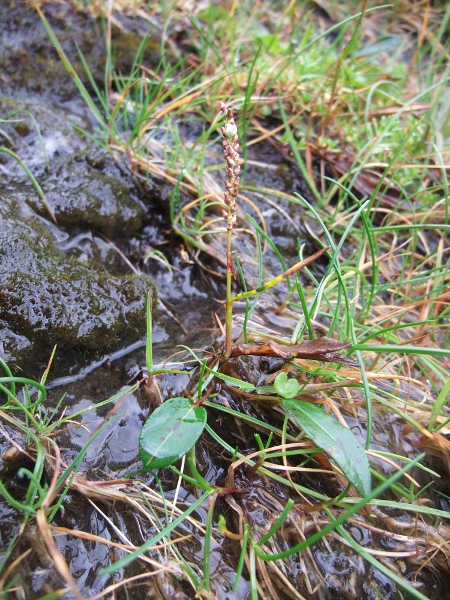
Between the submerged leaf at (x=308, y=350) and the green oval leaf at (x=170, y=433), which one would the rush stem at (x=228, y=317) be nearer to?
the submerged leaf at (x=308, y=350)

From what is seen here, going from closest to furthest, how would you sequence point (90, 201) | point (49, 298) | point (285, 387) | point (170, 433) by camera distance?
point (170, 433), point (285, 387), point (49, 298), point (90, 201)

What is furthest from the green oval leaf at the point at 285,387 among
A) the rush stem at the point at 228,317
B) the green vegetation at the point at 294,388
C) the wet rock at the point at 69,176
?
the wet rock at the point at 69,176

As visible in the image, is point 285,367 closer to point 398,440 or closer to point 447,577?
point 398,440

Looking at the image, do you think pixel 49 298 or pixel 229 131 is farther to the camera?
pixel 49 298

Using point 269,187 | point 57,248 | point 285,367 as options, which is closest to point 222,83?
point 269,187

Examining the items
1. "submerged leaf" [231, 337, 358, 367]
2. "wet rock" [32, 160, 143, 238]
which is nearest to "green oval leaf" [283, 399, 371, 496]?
"submerged leaf" [231, 337, 358, 367]

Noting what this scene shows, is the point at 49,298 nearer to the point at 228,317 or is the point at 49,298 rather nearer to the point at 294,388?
the point at 228,317

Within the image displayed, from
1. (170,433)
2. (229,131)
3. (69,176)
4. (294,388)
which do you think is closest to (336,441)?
(294,388)
